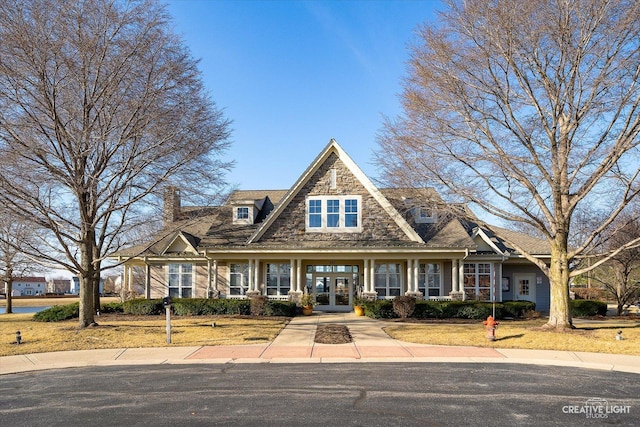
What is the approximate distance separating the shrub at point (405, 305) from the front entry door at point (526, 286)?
989cm

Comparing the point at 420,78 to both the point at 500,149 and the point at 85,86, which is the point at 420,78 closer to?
the point at 500,149

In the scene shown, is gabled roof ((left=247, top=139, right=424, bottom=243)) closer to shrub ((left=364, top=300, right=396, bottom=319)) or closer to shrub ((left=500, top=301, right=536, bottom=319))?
shrub ((left=364, top=300, right=396, bottom=319))

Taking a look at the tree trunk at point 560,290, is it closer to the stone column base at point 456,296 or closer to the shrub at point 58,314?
the stone column base at point 456,296

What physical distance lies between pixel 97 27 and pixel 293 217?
12700 millimetres

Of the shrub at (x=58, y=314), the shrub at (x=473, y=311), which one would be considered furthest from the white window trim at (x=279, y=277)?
the shrub at (x=58, y=314)

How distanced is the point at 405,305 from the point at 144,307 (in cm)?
1295

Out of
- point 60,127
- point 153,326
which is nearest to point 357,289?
point 153,326

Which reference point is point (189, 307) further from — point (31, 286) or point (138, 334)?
point (31, 286)

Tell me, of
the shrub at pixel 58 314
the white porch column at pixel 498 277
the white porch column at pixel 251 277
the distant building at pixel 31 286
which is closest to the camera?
the shrub at pixel 58 314

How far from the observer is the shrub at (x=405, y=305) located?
68.3 ft

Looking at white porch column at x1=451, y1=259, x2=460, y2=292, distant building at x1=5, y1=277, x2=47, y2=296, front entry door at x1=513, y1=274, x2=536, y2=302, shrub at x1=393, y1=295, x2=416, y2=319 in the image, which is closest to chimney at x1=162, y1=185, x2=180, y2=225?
shrub at x1=393, y1=295, x2=416, y2=319

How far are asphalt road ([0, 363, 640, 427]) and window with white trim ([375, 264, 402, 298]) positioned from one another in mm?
13781

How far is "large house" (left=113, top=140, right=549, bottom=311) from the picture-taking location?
23578 millimetres

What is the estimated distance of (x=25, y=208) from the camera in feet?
53.5
